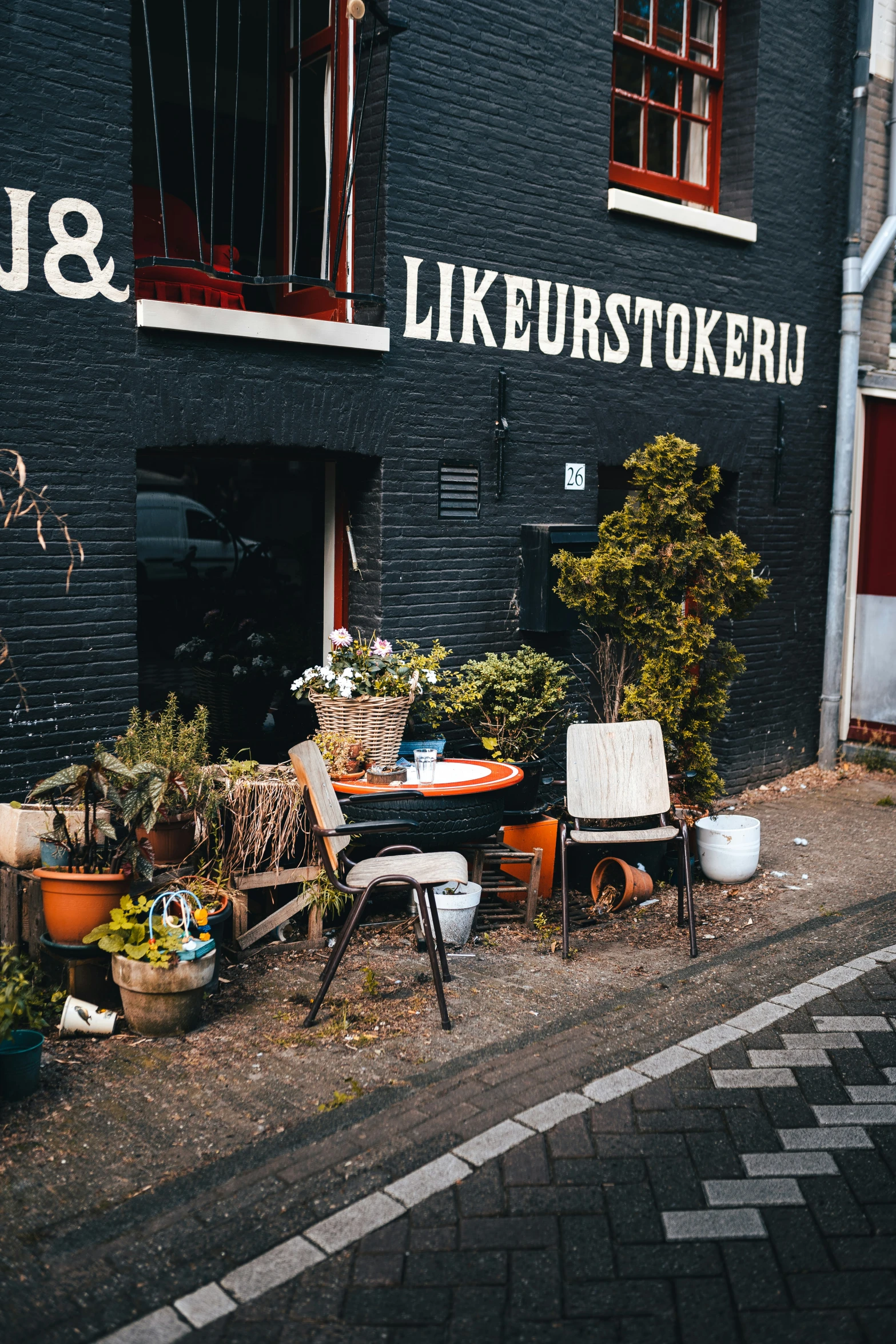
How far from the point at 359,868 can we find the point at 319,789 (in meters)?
0.37

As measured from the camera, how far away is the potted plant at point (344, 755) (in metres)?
5.95

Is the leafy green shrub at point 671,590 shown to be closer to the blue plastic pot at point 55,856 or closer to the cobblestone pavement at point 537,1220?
the cobblestone pavement at point 537,1220

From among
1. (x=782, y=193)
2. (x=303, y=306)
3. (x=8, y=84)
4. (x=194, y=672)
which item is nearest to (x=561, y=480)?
(x=303, y=306)

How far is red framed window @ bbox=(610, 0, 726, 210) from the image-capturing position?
826 cm

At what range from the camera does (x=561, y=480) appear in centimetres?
773

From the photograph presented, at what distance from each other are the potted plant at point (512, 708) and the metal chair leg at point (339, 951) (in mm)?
2058

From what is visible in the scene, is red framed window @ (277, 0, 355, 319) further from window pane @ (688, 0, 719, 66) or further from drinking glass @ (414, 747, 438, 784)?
window pane @ (688, 0, 719, 66)

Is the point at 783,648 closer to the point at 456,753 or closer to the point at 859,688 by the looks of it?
the point at 859,688

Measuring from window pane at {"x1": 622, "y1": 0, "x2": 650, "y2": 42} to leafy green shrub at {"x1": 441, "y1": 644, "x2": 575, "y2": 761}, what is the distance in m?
4.63

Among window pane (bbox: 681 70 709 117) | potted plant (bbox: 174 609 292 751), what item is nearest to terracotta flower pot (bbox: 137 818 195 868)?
potted plant (bbox: 174 609 292 751)

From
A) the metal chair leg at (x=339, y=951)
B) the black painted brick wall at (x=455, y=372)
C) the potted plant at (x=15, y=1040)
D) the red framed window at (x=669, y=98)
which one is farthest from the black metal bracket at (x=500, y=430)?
the potted plant at (x=15, y=1040)

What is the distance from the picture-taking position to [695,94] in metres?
8.88

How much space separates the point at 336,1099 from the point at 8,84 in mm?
4519

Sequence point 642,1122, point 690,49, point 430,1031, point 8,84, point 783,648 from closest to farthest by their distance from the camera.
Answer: point 642,1122 < point 430,1031 < point 8,84 < point 690,49 < point 783,648
